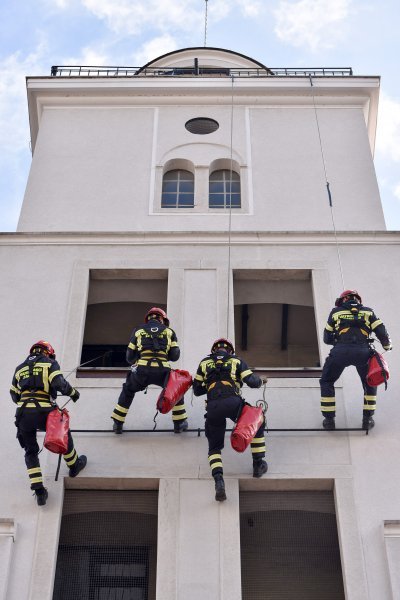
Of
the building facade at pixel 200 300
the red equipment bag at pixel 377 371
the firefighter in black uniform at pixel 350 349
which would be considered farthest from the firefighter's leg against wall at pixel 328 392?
the red equipment bag at pixel 377 371

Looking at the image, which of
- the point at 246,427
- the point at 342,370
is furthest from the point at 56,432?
the point at 342,370

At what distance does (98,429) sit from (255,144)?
7.38 meters

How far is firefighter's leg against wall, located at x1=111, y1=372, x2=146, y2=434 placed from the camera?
11555 mm

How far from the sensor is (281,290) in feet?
47.8

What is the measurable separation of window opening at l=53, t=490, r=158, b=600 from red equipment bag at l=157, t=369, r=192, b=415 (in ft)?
4.61

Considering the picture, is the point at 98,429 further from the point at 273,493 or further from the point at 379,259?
the point at 379,259

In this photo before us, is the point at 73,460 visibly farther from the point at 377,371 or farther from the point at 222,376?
the point at 377,371

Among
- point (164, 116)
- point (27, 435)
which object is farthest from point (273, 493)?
point (164, 116)

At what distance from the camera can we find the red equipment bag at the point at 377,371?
11234mm

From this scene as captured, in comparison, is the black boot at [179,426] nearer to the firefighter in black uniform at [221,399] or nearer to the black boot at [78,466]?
the firefighter in black uniform at [221,399]

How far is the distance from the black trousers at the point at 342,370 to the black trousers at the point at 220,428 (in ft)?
3.87

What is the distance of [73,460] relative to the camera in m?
11.3

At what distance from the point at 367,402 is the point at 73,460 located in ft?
13.1

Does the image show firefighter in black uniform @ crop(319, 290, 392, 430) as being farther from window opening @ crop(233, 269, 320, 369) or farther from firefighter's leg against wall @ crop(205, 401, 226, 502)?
window opening @ crop(233, 269, 320, 369)
